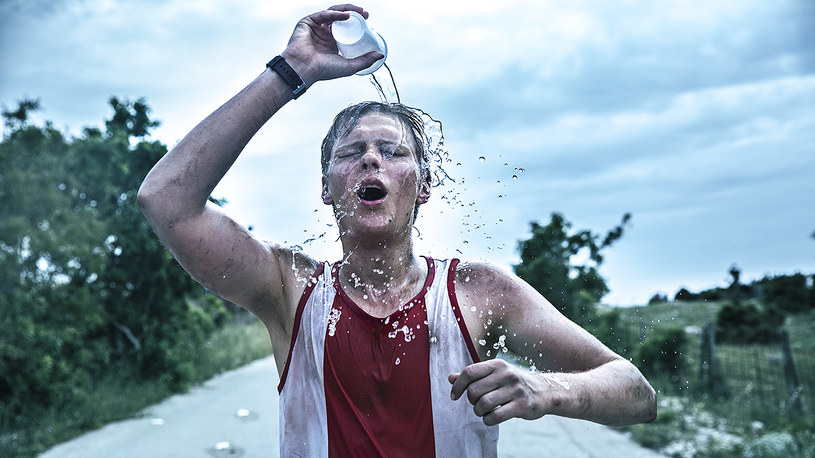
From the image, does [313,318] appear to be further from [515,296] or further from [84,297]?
[84,297]

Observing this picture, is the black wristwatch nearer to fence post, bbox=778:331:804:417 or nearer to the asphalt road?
the asphalt road

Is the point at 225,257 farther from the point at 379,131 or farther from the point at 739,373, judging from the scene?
the point at 739,373

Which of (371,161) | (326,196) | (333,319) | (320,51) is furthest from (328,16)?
(333,319)

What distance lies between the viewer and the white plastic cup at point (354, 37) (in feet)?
7.48

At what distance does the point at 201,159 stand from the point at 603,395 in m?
1.27

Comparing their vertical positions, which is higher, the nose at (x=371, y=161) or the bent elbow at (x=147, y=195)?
the nose at (x=371, y=161)

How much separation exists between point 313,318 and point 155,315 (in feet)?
33.7

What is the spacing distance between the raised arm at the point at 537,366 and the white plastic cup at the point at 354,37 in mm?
779

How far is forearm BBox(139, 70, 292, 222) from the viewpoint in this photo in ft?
6.63

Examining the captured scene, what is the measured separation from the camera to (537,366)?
2.23m

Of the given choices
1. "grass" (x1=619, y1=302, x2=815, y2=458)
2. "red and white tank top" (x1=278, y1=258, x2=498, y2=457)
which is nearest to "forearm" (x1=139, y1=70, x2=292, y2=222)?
"red and white tank top" (x1=278, y1=258, x2=498, y2=457)

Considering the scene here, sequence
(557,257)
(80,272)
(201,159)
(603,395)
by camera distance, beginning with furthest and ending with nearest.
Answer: (80,272) < (557,257) < (201,159) < (603,395)

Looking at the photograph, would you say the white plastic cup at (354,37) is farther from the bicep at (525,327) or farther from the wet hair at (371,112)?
the bicep at (525,327)

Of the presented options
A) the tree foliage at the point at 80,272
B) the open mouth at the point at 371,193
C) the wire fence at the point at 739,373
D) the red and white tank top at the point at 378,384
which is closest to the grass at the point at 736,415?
the wire fence at the point at 739,373
